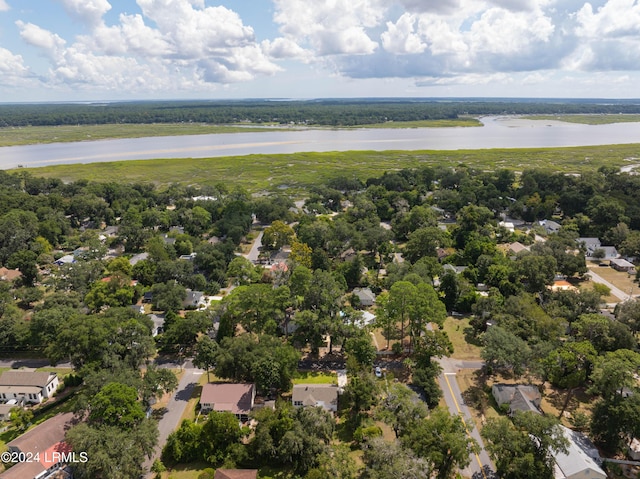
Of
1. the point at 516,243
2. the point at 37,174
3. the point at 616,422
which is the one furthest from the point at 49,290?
the point at 37,174

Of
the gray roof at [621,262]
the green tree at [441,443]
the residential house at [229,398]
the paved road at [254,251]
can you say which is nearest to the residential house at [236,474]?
the residential house at [229,398]

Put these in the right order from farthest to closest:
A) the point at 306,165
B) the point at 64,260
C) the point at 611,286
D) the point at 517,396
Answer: the point at 306,165 → the point at 64,260 → the point at 611,286 → the point at 517,396

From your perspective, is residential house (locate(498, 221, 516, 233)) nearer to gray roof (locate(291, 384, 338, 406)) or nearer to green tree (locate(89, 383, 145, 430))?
gray roof (locate(291, 384, 338, 406))

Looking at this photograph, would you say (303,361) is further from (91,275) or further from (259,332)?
(91,275)

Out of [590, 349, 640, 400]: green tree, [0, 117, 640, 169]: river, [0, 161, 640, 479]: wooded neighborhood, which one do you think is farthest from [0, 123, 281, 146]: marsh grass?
[590, 349, 640, 400]: green tree

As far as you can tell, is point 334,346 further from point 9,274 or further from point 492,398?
point 9,274

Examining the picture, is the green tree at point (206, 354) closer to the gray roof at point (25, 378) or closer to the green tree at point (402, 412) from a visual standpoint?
the gray roof at point (25, 378)

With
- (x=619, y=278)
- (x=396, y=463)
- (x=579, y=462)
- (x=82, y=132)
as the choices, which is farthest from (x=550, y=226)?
(x=82, y=132)
